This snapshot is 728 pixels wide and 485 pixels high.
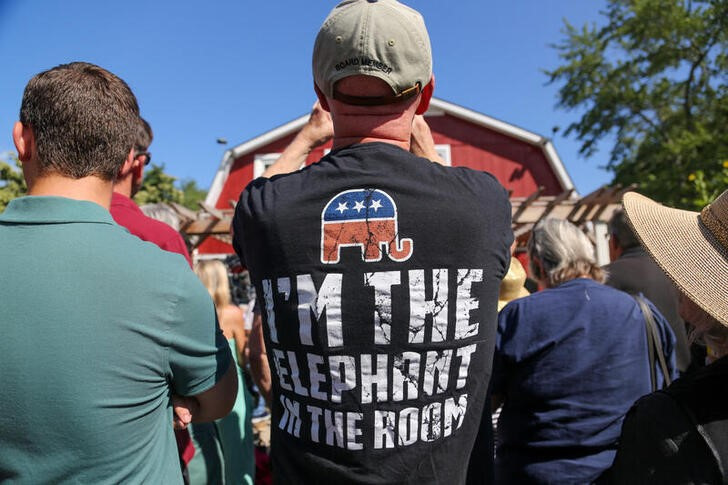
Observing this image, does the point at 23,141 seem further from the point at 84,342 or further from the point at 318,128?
the point at 318,128

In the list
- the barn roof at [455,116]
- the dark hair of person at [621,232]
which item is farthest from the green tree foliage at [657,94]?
the dark hair of person at [621,232]

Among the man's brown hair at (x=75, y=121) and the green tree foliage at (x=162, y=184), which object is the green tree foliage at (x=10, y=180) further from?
the man's brown hair at (x=75, y=121)

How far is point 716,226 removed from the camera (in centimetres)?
127

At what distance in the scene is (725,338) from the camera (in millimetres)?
1215

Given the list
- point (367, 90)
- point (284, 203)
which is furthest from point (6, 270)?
point (367, 90)

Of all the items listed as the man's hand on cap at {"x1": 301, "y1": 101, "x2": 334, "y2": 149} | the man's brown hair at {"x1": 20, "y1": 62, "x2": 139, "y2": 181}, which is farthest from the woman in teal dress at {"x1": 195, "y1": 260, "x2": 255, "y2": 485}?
the man's brown hair at {"x1": 20, "y1": 62, "x2": 139, "y2": 181}

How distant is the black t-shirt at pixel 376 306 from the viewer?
1.25 meters

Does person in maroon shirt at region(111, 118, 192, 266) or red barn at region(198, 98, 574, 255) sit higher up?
red barn at region(198, 98, 574, 255)

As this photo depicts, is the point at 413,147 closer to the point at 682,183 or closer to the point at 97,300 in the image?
the point at 97,300

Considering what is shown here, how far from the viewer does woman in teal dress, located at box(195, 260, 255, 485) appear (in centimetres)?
306

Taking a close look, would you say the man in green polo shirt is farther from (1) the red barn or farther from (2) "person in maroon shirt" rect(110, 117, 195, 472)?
(1) the red barn

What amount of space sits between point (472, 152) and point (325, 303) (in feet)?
53.1

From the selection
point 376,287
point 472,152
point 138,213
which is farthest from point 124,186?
point 472,152

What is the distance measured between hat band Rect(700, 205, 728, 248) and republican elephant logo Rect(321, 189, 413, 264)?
735 millimetres
